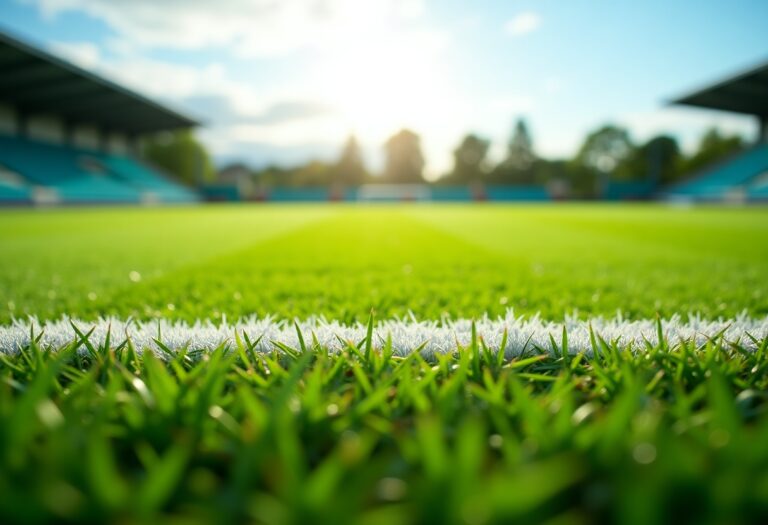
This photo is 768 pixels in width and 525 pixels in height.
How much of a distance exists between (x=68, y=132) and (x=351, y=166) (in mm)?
38634

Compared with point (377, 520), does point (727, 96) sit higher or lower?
higher

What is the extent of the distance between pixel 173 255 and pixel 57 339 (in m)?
3.72

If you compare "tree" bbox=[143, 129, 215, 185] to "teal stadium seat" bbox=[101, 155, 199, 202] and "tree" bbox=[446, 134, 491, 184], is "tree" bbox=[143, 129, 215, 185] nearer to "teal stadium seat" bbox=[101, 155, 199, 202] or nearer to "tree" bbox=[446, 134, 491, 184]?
"teal stadium seat" bbox=[101, 155, 199, 202]

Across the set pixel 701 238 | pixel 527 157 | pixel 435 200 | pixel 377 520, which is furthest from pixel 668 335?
pixel 527 157

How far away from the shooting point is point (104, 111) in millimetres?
28281

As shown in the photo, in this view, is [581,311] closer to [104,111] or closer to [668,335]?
[668,335]

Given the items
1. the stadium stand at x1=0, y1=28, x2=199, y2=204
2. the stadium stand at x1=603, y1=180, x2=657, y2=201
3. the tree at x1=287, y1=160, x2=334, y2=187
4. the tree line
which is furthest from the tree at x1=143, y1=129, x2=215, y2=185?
the stadium stand at x1=603, y1=180, x2=657, y2=201

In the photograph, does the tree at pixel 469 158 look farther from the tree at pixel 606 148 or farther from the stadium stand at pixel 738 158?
the stadium stand at pixel 738 158

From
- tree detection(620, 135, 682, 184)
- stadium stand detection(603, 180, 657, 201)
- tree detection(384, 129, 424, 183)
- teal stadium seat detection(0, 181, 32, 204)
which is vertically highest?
tree detection(384, 129, 424, 183)

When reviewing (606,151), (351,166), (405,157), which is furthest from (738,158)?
(351,166)

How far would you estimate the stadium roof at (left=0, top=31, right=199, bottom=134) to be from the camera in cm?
1898

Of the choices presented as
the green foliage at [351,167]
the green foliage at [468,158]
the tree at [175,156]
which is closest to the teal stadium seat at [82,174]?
the tree at [175,156]

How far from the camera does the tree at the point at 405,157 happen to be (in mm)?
64812

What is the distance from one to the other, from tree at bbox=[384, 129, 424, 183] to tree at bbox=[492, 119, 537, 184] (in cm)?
1179
